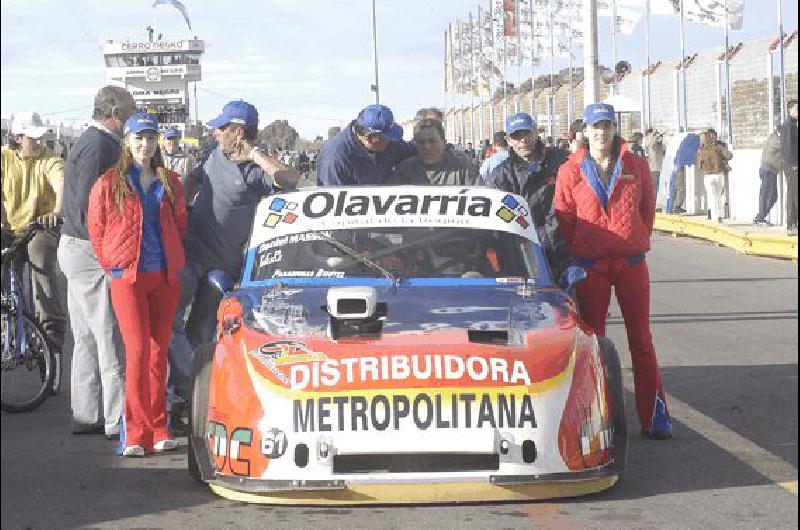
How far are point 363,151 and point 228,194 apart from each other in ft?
6.26

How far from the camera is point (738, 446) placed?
26.1 ft

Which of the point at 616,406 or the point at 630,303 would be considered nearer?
the point at 616,406

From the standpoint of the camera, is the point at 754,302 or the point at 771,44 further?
the point at 771,44

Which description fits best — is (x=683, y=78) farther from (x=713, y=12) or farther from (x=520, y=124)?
(x=520, y=124)

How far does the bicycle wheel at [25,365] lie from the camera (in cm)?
973

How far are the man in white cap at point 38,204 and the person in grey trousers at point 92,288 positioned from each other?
6.97 feet

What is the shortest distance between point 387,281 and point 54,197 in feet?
14.3

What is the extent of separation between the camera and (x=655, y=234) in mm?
28531

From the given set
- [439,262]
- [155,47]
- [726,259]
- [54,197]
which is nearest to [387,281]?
[439,262]

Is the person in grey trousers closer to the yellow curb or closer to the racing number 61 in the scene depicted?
the racing number 61

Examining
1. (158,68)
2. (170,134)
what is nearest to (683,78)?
(170,134)

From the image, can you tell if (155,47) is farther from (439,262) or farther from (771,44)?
(439,262)

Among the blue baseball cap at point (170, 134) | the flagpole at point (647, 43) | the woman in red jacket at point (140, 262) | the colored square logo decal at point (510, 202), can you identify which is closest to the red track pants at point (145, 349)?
the woman in red jacket at point (140, 262)

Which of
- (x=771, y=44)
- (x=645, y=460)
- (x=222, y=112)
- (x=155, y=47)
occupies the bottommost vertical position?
(x=645, y=460)
